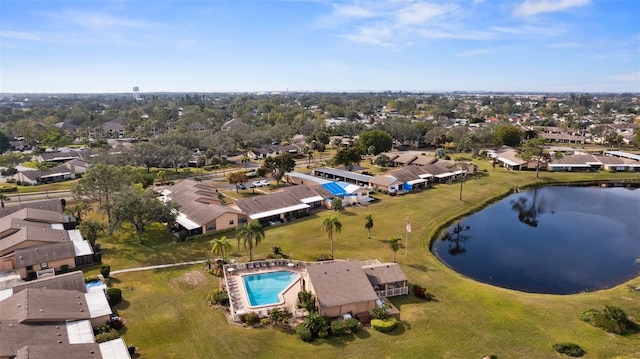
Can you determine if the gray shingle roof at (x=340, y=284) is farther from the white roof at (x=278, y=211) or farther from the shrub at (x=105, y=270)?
the white roof at (x=278, y=211)

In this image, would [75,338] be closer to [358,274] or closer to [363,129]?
[358,274]

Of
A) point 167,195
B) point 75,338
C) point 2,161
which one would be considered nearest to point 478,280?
point 75,338

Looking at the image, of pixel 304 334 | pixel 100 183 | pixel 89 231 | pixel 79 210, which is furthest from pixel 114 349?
pixel 79 210

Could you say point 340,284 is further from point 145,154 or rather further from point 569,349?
point 145,154

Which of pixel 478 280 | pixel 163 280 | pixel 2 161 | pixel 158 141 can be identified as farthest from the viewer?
pixel 158 141

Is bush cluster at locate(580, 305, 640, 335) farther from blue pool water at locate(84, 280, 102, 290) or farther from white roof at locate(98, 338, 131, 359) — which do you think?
blue pool water at locate(84, 280, 102, 290)

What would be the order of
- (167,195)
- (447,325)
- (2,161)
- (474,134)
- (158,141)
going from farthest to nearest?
(474,134)
(158,141)
(2,161)
(167,195)
(447,325)
